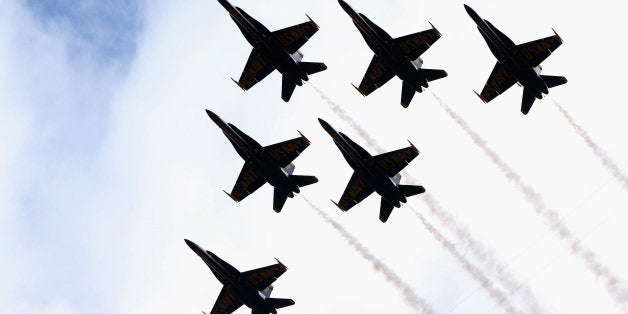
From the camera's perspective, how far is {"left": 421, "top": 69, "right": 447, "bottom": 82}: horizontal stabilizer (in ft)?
367

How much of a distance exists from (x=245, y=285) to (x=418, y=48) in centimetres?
3199

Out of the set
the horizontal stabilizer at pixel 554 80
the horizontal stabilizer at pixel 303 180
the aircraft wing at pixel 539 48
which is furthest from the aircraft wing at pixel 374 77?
the horizontal stabilizer at pixel 554 80

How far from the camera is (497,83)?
118438 millimetres

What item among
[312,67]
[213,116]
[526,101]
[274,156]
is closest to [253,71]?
[213,116]

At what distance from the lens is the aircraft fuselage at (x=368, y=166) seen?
364 ft

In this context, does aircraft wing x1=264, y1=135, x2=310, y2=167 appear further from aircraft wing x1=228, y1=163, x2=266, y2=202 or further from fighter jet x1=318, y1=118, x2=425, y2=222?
aircraft wing x1=228, y1=163, x2=266, y2=202

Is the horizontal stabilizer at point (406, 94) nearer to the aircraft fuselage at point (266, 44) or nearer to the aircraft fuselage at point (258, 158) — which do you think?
the aircraft fuselage at point (266, 44)

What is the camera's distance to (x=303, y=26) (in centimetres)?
11088

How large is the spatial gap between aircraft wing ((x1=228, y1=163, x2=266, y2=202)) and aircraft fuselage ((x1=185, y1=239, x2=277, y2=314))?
8.81 metres

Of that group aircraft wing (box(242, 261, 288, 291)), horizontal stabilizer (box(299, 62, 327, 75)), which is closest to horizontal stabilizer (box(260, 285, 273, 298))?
aircraft wing (box(242, 261, 288, 291))

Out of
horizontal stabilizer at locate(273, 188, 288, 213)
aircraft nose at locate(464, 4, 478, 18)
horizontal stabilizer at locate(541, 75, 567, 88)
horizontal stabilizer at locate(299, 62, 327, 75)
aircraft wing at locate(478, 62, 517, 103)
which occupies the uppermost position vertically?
horizontal stabilizer at locate(299, 62, 327, 75)

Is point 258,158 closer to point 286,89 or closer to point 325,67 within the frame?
point 286,89

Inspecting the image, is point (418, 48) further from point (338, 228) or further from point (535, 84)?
point (338, 228)

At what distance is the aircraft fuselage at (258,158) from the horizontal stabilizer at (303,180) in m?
0.39
